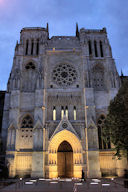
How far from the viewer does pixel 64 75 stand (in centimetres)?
2536

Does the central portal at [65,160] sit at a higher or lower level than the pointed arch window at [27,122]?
lower

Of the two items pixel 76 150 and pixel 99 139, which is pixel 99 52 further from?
pixel 76 150

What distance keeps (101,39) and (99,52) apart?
8.70 feet

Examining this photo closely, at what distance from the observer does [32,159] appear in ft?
66.3

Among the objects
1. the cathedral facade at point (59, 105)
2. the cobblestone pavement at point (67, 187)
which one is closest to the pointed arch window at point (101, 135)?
the cathedral facade at point (59, 105)

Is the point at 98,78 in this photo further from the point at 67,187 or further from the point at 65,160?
the point at 67,187

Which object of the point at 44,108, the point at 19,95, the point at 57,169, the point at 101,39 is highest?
the point at 101,39

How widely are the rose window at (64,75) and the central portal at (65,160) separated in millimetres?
8399

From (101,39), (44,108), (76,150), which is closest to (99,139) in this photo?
(76,150)

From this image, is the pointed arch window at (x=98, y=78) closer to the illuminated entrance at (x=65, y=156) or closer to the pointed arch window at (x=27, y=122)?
the illuminated entrance at (x=65, y=156)

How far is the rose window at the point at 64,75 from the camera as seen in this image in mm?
24794

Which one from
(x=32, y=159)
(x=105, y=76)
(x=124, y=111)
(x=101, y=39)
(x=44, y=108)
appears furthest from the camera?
(x=101, y=39)

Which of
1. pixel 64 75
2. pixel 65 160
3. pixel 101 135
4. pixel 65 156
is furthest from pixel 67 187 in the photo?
pixel 64 75

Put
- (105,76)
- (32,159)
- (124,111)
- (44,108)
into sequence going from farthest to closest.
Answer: (105,76) → (44,108) → (32,159) → (124,111)
